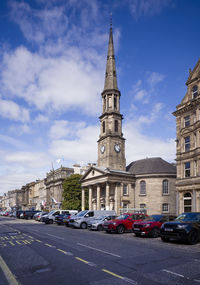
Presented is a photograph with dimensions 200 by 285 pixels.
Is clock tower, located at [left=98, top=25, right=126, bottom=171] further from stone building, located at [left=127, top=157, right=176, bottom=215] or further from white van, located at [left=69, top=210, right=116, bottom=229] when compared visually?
white van, located at [left=69, top=210, right=116, bottom=229]

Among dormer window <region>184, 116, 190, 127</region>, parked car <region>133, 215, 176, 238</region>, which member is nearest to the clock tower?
dormer window <region>184, 116, 190, 127</region>

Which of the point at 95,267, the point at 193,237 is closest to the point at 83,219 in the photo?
the point at 193,237

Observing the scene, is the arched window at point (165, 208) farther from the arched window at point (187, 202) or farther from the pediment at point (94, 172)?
the arched window at point (187, 202)

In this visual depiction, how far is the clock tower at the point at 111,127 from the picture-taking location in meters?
53.0

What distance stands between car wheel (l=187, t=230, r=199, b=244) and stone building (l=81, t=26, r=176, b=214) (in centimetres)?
2943

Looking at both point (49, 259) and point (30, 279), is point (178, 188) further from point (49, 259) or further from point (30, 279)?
point (30, 279)

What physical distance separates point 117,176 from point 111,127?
1097 cm

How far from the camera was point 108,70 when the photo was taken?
5803 centimetres

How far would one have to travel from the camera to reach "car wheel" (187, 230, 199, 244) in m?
14.1

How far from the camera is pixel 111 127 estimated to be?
54.0m

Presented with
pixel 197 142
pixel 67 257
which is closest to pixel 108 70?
pixel 197 142

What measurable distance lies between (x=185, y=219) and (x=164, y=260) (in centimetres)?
690

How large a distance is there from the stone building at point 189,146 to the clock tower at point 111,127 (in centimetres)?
2032

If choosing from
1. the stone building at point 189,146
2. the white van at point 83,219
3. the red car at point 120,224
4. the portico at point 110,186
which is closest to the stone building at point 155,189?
the portico at point 110,186
